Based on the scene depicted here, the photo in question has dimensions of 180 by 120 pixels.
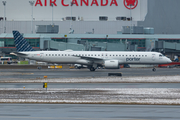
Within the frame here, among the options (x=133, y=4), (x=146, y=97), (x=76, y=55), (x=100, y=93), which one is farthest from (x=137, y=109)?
(x=133, y=4)

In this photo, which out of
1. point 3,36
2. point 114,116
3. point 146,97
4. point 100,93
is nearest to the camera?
point 114,116

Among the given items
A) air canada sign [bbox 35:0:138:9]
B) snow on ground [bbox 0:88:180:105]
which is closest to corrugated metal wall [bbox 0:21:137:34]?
air canada sign [bbox 35:0:138:9]

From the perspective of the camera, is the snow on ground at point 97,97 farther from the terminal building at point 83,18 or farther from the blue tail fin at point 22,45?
A: the terminal building at point 83,18

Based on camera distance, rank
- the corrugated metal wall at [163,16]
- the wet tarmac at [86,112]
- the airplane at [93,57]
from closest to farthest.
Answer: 1. the wet tarmac at [86,112]
2. the airplane at [93,57]
3. the corrugated metal wall at [163,16]

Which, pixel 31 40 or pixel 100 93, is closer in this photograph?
pixel 100 93

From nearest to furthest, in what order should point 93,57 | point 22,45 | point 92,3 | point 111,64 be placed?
point 111,64
point 93,57
point 22,45
point 92,3

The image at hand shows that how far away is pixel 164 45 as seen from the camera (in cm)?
10075

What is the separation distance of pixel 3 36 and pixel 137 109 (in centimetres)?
8739

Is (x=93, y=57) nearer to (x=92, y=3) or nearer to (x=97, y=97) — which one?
(x=97, y=97)

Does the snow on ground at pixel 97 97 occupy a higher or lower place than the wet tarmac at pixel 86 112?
higher

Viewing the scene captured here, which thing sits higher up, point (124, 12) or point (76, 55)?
point (124, 12)

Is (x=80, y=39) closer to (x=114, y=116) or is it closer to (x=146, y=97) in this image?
(x=146, y=97)

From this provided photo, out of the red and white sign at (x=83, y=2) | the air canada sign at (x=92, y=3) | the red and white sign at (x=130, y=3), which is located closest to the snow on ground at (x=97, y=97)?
the red and white sign at (x=130, y=3)

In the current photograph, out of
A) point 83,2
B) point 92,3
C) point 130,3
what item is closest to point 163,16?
point 130,3
